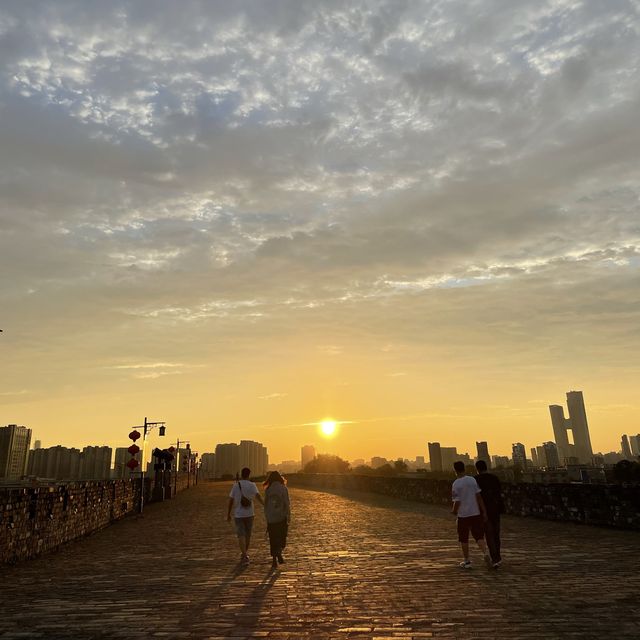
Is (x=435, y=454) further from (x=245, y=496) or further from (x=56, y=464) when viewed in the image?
(x=245, y=496)

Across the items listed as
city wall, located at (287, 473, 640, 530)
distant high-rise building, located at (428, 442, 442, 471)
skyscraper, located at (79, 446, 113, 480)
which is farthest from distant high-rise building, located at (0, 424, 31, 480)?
distant high-rise building, located at (428, 442, 442, 471)

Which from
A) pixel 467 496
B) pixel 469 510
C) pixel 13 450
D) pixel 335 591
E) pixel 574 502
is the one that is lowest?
pixel 335 591

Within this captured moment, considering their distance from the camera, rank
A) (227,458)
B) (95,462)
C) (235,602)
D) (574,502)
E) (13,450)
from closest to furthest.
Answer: (235,602) < (574,502) < (13,450) < (95,462) < (227,458)

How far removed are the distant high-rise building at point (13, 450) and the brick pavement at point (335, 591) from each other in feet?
331

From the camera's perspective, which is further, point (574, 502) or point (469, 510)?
point (574, 502)

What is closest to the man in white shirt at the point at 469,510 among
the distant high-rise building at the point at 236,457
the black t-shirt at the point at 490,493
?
the black t-shirt at the point at 490,493

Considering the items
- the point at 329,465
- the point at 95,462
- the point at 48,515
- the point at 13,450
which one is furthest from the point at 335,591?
the point at 95,462

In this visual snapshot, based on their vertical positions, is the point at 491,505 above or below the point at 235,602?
above

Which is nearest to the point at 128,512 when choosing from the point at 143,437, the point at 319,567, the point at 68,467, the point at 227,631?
the point at 143,437

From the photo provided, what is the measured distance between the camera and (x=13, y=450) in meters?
103

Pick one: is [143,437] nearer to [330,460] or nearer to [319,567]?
[319,567]

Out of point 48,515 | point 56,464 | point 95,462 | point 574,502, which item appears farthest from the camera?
point 56,464

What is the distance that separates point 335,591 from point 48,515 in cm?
812

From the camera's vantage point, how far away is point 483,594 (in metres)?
6.45
